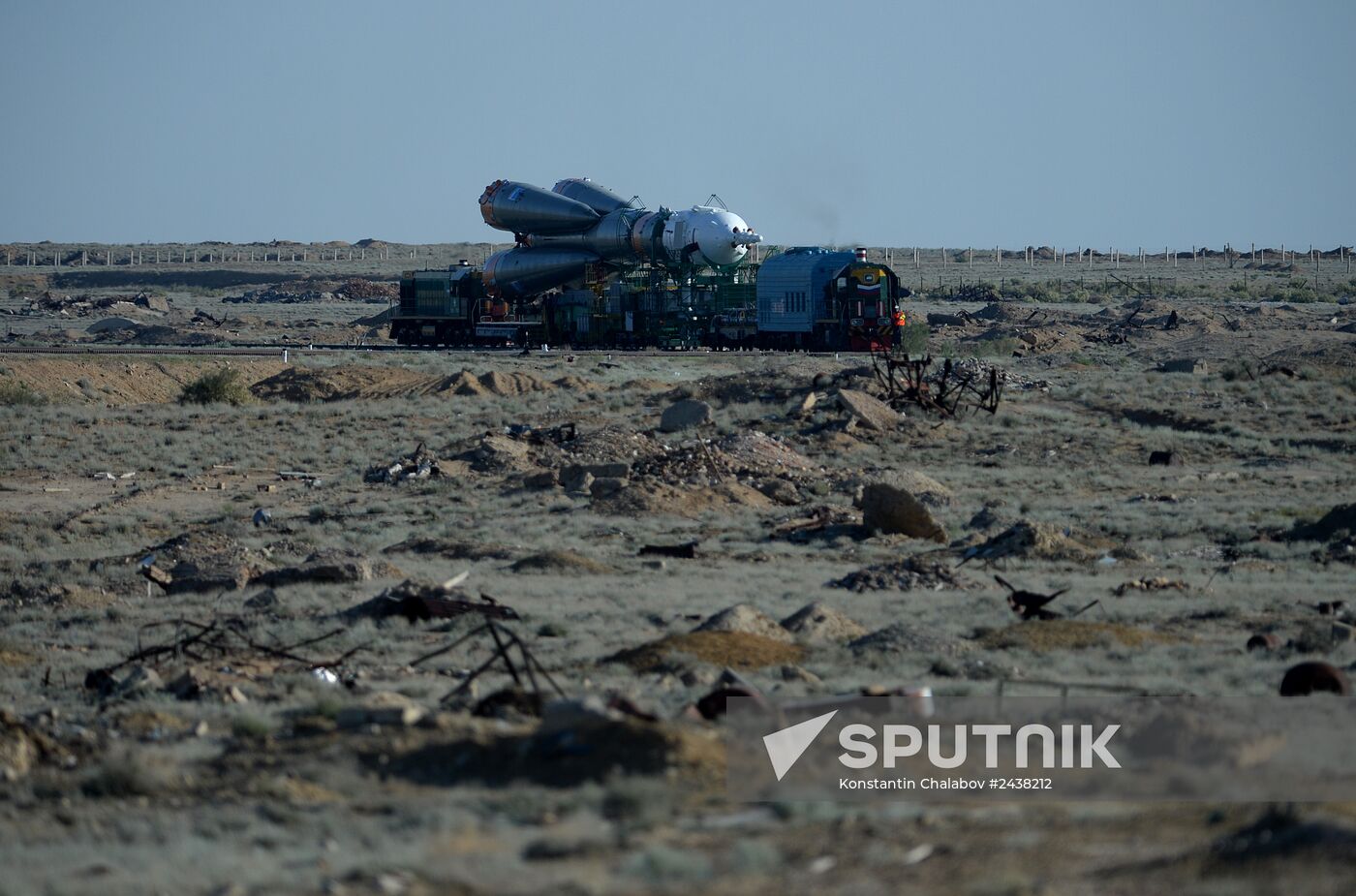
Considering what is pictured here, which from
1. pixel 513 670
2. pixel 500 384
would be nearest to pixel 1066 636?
pixel 513 670

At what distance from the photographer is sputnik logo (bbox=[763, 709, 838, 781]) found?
8.97 metres

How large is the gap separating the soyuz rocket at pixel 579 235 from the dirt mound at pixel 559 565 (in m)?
34.8

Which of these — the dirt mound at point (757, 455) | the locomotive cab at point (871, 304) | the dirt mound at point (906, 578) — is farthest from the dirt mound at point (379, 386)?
the dirt mound at point (906, 578)

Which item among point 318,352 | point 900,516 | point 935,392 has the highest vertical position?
point 318,352

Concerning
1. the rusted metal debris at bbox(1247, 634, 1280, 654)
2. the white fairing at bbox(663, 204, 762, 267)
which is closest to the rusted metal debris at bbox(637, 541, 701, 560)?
the rusted metal debris at bbox(1247, 634, 1280, 654)

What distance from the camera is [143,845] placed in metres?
7.92

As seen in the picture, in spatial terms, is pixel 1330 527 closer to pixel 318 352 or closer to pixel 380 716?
pixel 380 716

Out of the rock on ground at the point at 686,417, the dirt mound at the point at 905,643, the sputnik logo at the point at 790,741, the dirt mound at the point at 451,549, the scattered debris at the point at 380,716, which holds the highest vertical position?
the rock on ground at the point at 686,417

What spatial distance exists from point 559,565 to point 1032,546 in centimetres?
579

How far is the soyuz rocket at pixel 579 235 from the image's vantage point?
54.0m

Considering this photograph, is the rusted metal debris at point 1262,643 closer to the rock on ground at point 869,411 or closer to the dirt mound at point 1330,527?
the dirt mound at point 1330,527

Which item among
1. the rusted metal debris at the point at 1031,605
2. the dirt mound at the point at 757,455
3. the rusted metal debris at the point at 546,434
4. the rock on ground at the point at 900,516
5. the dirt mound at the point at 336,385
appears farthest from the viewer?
the dirt mound at the point at 336,385

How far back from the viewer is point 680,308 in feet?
184

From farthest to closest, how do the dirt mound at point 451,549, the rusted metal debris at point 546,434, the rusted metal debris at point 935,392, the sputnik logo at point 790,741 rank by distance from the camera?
1. the rusted metal debris at point 935,392
2. the rusted metal debris at point 546,434
3. the dirt mound at point 451,549
4. the sputnik logo at point 790,741
